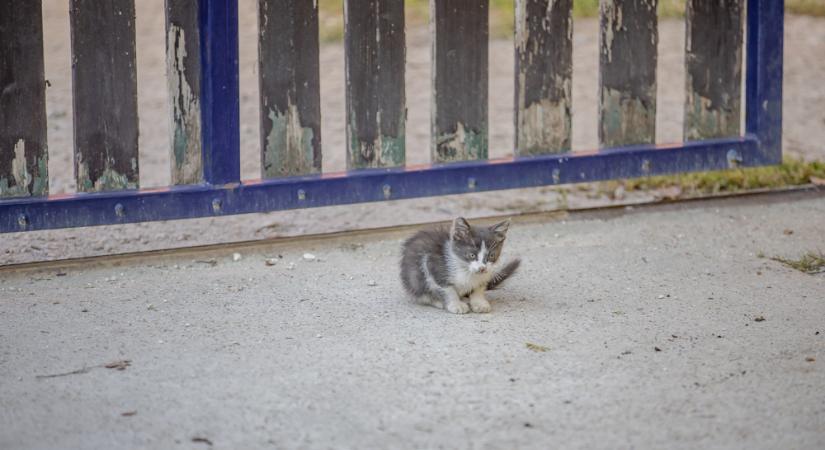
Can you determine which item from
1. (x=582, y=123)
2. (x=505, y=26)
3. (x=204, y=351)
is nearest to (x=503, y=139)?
(x=582, y=123)

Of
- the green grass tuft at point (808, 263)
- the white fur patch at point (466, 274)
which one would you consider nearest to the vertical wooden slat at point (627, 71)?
the green grass tuft at point (808, 263)

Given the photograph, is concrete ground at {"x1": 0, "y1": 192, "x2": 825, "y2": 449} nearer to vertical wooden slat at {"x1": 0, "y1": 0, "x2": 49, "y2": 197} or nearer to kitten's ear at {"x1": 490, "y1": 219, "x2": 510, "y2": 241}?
kitten's ear at {"x1": 490, "y1": 219, "x2": 510, "y2": 241}

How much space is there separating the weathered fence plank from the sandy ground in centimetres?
70

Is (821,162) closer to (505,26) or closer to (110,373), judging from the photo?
(505,26)

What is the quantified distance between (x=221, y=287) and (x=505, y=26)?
232 inches

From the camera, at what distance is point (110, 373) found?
4508 millimetres

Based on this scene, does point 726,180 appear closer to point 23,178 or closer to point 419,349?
point 419,349

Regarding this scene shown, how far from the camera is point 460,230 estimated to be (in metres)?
5.38

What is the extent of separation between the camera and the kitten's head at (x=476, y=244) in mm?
5309

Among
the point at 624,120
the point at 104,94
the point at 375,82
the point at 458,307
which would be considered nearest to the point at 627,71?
the point at 624,120

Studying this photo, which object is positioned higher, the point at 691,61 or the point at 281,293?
the point at 691,61

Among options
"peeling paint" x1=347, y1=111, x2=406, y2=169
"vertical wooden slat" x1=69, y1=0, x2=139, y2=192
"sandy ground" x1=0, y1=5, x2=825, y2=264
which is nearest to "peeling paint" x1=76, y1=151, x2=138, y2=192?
"vertical wooden slat" x1=69, y1=0, x2=139, y2=192

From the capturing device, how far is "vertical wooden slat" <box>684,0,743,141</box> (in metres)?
6.91

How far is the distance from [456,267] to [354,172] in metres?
1.18
